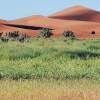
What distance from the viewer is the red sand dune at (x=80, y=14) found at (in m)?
100

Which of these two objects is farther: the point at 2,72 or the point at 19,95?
the point at 2,72

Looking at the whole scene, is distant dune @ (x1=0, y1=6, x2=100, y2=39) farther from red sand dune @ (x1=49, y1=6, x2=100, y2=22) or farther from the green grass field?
the green grass field

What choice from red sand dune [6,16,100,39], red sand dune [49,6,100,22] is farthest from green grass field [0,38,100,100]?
red sand dune [49,6,100,22]

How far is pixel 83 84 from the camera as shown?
1345 centimetres

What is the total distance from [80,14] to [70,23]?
53.0ft

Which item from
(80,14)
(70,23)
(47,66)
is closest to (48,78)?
(47,66)

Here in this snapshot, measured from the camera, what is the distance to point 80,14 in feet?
336

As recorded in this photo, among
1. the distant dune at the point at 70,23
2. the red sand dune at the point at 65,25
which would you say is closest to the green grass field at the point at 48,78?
the distant dune at the point at 70,23

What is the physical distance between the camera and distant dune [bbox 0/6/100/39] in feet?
225

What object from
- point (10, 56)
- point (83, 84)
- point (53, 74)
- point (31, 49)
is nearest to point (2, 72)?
point (53, 74)

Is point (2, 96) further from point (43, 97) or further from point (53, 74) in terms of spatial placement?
point (53, 74)

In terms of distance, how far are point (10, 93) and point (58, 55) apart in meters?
14.3

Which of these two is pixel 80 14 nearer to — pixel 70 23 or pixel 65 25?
pixel 70 23

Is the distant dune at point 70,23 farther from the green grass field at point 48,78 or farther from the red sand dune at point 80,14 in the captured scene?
the green grass field at point 48,78
